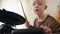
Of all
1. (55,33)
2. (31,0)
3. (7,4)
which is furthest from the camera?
(7,4)

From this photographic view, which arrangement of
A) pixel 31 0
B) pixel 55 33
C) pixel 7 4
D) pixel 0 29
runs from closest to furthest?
1. pixel 0 29
2. pixel 55 33
3. pixel 31 0
4. pixel 7 4

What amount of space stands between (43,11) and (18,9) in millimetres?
256

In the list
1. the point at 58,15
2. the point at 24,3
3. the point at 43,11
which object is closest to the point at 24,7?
the point at 24,3

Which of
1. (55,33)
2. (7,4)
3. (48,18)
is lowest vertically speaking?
(55,33)

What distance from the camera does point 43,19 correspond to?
3.65ft

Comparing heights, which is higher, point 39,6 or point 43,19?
point 39,6

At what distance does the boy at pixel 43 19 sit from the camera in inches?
41.8

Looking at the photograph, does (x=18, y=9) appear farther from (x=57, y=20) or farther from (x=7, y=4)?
(x=57, y=20)

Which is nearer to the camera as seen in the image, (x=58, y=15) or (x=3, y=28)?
(x=3, y=28)

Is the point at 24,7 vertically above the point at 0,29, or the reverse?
the point at 24,7

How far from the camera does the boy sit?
1.06 metres

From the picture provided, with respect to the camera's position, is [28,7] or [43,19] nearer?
[43,19]

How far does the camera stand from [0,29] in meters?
0.91

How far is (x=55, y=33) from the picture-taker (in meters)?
1.04
